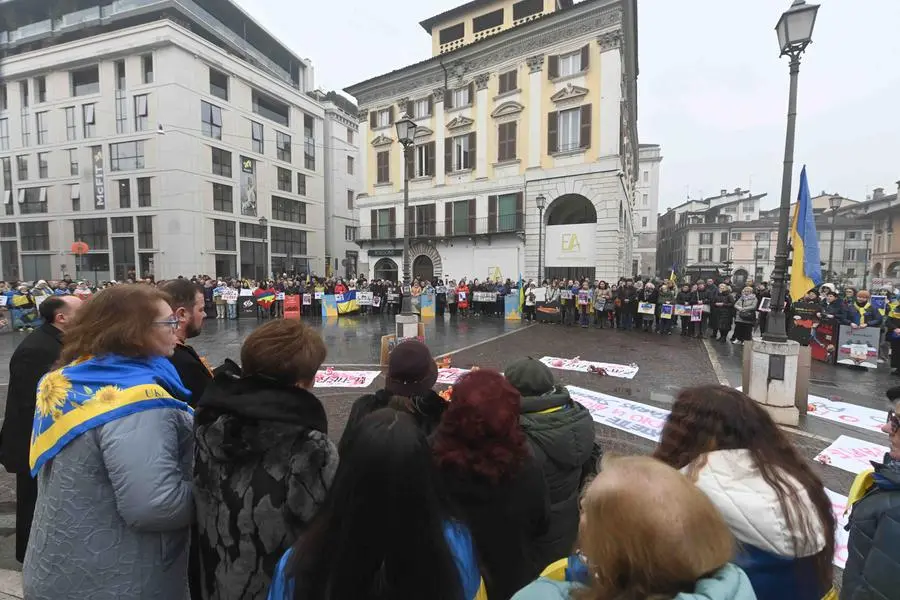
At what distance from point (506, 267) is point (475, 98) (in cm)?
1075

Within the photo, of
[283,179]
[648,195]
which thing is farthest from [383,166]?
[648,195]

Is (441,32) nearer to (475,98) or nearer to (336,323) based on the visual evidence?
(475,98)

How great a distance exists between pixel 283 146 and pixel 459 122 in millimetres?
21403

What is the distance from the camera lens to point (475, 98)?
27953 millimetres

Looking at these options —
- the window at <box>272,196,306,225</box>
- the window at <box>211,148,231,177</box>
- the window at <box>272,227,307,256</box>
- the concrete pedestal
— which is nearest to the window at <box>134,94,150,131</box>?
the window at <box>211,148,231,177</box>

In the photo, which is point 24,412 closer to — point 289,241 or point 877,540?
point 877,540

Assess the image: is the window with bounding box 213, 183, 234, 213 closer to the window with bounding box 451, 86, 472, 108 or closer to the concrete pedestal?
the window with bounding box 451, 86, 472, 108

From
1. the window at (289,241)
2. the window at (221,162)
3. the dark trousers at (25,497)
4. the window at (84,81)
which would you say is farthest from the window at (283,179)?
the dark trousers at (25,497)

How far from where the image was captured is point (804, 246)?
7387 mm

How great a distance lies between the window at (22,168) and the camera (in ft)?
124

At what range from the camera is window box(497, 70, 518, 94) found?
86.7 feet

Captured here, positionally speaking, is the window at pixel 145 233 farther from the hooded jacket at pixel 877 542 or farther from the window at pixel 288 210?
the hooded jacket at pixel 877 542

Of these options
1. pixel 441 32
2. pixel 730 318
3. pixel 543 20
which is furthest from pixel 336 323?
pixel 441 32

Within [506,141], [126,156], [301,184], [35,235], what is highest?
[126,156]
